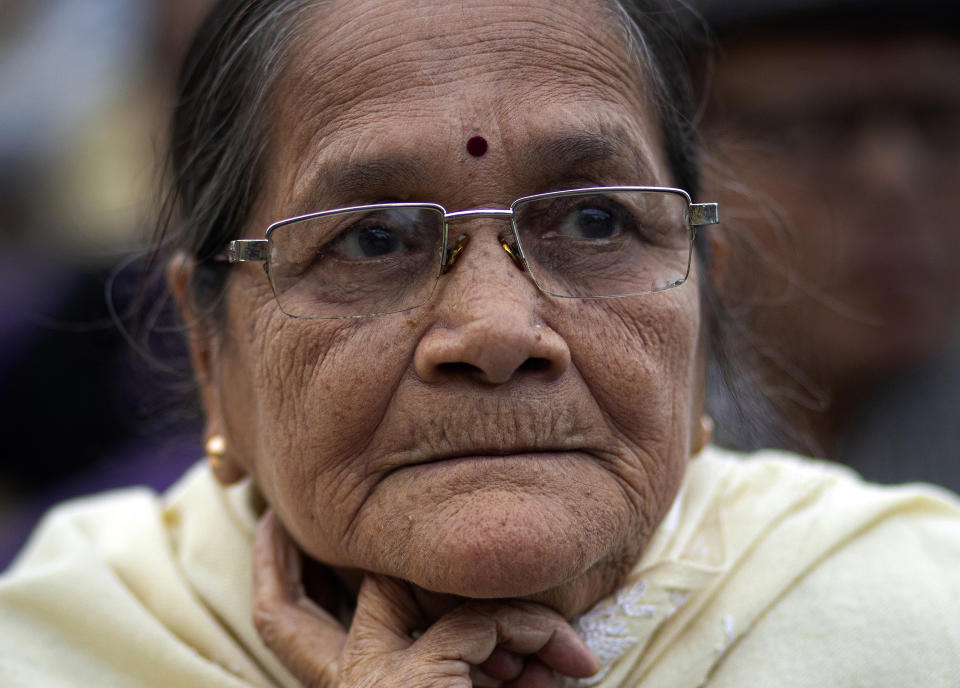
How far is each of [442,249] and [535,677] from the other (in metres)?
0.95

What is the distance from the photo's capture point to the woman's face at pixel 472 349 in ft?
6.15

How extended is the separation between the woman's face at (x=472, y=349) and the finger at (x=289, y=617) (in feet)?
0.63

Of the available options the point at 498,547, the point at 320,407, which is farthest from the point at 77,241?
the point at 498,547

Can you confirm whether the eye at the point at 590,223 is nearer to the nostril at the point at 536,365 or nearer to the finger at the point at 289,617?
the nostril at the point at 536,365

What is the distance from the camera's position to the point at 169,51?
7805mm

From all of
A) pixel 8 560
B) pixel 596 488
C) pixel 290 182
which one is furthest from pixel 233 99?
pixel 8 560

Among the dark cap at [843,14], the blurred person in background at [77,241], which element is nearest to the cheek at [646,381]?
the blurred person in background at [77,241]

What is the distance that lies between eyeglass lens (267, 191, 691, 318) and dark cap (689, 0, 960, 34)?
132 inches

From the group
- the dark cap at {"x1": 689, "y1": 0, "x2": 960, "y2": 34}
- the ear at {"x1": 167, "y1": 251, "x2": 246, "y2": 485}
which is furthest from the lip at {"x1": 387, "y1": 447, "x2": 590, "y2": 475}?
the dark cap at {"x1": 689, "y1": 0, "x2": 960, "y2": 34}

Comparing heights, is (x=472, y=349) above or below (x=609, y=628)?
above

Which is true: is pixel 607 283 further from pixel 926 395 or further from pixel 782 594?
pixel 926 395

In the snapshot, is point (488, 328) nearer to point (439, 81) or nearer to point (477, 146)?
point (477, 146)

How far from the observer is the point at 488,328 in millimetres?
1844

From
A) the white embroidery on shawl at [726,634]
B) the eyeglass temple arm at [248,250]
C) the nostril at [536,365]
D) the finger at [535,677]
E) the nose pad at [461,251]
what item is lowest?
the white embroidery on shawl at [726,634]
